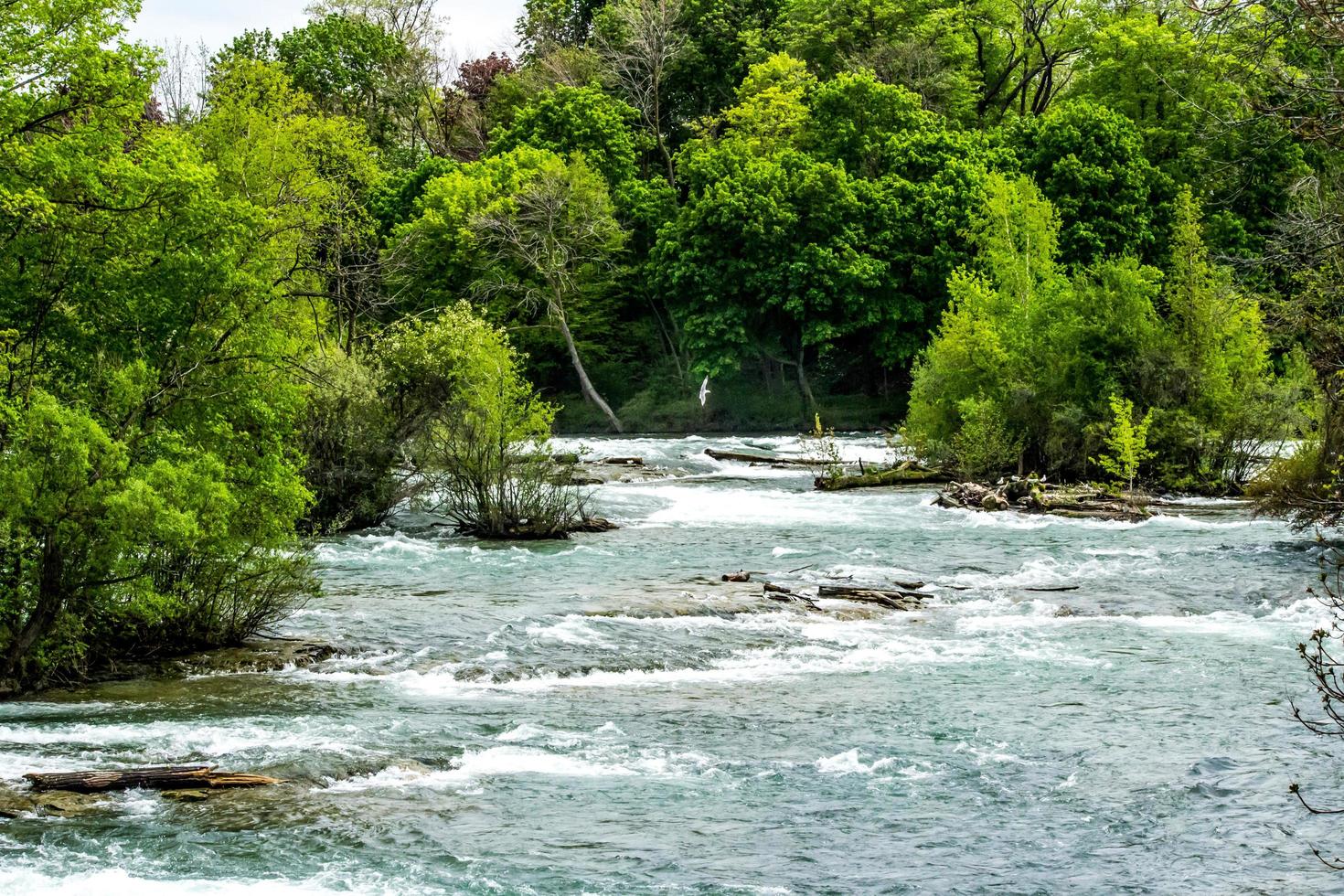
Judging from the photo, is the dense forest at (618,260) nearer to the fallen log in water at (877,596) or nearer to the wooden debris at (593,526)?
the wooden debris at (593,526)

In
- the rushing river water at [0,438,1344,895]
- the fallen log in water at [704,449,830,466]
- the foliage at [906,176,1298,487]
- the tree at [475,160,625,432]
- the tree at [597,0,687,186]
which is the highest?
the tree at [597,0,687,186]

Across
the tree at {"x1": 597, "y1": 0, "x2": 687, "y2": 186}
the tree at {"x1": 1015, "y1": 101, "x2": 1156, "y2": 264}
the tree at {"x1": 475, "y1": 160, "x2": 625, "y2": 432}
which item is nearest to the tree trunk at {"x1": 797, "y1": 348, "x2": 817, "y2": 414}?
the tree at {"x1": 475, "y1": 160, "x2": 625, "y2": 432}

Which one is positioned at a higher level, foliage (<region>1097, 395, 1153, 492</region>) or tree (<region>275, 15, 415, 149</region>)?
tree (<region>275, 15, 415, 149</region>)

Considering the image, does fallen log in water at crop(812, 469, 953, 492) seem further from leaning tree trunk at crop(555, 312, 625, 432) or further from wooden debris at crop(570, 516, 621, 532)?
leaning tree trunk at crop(555, 312, 625, 432)

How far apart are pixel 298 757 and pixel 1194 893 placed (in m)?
8.06

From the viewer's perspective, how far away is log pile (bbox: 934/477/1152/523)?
107ft

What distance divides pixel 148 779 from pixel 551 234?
53.3 metres

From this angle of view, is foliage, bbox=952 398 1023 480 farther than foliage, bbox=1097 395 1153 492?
Yes

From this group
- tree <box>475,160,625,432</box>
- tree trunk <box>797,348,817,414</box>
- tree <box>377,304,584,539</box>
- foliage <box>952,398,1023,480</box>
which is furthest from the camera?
tree trunk <box>797,348,817,414</box>

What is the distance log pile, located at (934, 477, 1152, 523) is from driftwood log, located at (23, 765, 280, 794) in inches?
932

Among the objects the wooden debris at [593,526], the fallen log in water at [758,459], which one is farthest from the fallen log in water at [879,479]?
the wooden debris at [593,526]

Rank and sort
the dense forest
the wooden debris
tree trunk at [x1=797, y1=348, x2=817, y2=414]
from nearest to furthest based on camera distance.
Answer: the dense forest → the wooden debris → tree trunk at [x1=797, y1=348, x2=817, y2=414]

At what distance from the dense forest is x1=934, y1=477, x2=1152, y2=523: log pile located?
2.35 meters

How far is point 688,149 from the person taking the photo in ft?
241
